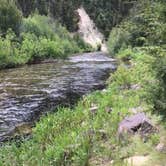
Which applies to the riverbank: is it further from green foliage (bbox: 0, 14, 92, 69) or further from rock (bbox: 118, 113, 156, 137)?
green foliage (bbox: 0, 14, 92, 69)

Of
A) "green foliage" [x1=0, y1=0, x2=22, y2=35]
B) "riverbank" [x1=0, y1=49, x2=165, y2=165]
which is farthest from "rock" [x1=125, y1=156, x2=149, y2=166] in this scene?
"green foliage" [x1=0, y1=0, x2=22, y2=35]

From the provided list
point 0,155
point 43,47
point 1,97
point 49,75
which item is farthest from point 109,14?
point 0,155

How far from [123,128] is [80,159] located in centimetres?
234

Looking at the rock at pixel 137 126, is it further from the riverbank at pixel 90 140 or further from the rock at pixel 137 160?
the rock at pixel 137 160

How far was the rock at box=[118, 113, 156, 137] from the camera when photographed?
42.5 ft

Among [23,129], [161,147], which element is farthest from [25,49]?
[161,147]

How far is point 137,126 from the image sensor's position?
1330cm

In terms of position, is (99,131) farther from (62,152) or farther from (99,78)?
(99,78)

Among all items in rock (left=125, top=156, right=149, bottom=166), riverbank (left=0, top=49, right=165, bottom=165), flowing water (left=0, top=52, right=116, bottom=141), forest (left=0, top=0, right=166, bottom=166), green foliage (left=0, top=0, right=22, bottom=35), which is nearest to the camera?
rock (left=125, top=156, right=149, bottom=166)

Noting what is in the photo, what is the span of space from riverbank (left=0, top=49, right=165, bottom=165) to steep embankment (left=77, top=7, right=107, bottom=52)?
4787 inches

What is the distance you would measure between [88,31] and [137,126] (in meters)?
144

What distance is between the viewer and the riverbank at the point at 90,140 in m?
11.8

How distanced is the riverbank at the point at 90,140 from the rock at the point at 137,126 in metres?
0.24

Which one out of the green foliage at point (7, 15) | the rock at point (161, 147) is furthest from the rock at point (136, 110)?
the green foliage at point (7, 15)
